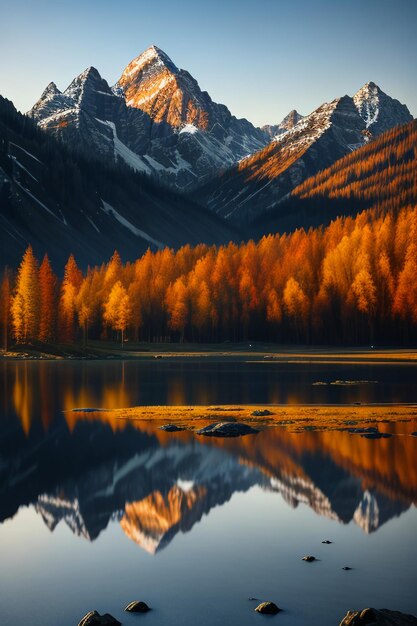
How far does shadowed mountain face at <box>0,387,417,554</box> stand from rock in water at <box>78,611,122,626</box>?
17.0 feet

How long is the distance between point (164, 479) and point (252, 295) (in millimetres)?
132052

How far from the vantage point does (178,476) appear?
1188 inches

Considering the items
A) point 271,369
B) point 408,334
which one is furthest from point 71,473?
point 408,334

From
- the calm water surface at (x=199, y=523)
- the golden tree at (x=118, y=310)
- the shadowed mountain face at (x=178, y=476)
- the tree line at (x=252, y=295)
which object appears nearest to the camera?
the calm water surface at (x=199, y=523)

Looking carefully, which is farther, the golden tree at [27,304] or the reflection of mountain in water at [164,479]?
the golden tree at [27,304]

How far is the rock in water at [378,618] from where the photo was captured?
1515cm

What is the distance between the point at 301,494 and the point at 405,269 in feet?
395

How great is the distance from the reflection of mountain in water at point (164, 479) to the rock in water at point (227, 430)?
1167 mm

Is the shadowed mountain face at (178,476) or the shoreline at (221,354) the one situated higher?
the shoreline at (221,354)

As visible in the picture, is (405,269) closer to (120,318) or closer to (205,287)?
(205,287)

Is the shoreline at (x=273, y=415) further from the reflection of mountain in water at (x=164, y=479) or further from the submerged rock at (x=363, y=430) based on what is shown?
the reflection of mountain in water at (x=164, y=479)

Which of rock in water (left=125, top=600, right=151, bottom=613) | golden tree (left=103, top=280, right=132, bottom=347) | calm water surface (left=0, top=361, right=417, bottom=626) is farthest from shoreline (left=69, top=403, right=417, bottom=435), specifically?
golden tree (left=103, top=280, right=132, bottom=347)

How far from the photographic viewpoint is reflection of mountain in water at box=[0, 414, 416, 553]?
24.4 m

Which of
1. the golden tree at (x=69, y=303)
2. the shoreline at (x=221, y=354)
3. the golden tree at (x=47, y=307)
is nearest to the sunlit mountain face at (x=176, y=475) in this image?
the shoreline at (x=221, y=354)
